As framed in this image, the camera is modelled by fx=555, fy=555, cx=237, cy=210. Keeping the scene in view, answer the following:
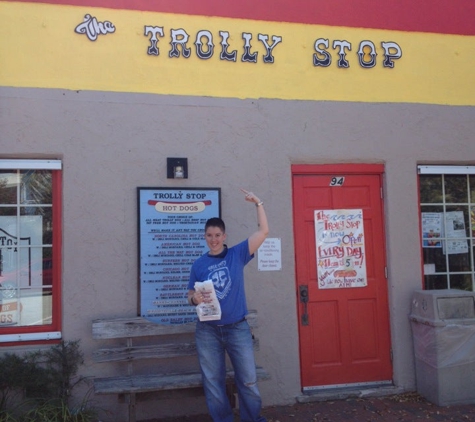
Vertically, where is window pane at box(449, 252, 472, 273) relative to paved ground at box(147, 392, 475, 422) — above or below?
above

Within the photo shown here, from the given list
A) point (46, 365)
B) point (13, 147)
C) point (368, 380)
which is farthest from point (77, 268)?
point (368, 380)

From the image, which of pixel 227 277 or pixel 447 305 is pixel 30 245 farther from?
pixel 447 305

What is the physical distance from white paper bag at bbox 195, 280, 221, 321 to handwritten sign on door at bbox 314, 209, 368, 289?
179cm

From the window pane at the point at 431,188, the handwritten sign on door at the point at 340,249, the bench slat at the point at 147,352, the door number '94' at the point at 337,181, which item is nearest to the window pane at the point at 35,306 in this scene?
the bench slat at the point at 147,352

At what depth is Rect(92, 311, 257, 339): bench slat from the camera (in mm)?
5133

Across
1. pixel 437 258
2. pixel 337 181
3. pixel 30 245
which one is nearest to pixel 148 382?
pixel 30 245

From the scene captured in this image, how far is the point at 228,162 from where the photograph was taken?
18.7 ft

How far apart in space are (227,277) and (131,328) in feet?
4.01

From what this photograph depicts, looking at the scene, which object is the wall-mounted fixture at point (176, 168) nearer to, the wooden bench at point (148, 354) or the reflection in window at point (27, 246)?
the reflection in window at point (27, 246)

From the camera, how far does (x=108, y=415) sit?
522cm

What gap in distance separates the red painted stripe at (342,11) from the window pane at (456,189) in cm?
169

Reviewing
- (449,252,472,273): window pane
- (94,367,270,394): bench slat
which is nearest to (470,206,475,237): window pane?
(449,252,472,273): window pane

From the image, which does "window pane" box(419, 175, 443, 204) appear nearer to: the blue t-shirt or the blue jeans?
the blue t-shirt

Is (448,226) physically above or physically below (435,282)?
above
